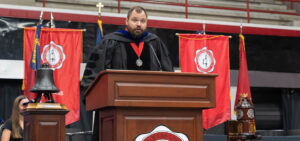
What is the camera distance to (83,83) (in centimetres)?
333

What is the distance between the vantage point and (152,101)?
100 inches

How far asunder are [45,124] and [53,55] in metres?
2.65

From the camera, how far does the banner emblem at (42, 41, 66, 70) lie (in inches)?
298

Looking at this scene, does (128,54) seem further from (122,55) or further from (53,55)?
(53,55)

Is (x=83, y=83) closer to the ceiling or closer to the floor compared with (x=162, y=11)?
closer to the floor

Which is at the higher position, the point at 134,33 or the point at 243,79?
the point at 134,33

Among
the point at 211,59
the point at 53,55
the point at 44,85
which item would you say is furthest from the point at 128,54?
the point at 211,59

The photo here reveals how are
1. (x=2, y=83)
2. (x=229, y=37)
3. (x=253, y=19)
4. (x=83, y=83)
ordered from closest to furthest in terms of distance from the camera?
(x=83, y=83)
(x=2, y=83)
(x=229, y=37)
(x=253, y=19)

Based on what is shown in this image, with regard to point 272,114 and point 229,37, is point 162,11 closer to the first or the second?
point 229,37

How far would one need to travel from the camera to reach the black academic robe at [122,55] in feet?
11.3

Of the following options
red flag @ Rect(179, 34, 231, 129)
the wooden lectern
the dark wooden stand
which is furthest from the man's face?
red flag @ Rect(179, 34, 231, 129)

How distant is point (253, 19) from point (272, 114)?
3129 millimetres

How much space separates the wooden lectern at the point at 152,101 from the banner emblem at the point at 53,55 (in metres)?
5.01

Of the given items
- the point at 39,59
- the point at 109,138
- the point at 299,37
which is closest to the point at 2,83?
the point at 39,59
